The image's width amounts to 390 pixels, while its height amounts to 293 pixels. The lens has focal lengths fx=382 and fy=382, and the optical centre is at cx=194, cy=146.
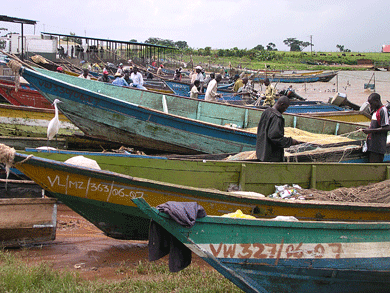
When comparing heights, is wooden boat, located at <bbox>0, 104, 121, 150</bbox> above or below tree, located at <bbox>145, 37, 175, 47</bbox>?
below

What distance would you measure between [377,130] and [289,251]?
319cm

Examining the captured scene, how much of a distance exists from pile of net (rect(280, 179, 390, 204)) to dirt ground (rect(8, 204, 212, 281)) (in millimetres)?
1642

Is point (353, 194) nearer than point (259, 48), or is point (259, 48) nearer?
point (353, 194)

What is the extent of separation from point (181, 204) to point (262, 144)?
7.86 feet

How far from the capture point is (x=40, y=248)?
5031 millimetres

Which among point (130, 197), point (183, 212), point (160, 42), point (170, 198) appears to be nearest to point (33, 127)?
point (130, 197)

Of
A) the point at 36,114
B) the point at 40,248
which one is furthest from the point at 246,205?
the point at 36,114

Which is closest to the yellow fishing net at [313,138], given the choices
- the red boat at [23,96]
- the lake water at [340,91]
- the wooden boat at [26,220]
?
the wooden boat at [26,220]

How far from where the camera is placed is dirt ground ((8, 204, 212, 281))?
4.57 metres

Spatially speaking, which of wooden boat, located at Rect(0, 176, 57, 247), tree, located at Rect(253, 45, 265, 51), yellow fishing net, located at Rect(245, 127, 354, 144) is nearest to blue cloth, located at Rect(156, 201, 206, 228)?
wooden boat, located at Rect(0, 176, 57, 247)

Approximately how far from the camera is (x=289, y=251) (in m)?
3.35

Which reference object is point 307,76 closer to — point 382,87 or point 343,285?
point 382,87

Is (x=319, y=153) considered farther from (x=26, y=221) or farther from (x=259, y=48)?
(x=259, y=48)

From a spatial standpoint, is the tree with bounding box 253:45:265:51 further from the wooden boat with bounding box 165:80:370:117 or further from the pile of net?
the pile of net
